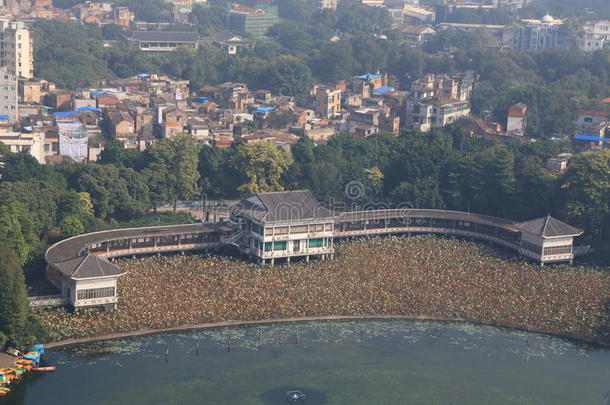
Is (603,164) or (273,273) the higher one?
(603,164)

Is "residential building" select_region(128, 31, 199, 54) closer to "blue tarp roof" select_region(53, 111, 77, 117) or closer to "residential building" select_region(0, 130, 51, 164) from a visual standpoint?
"blue tarp roof" select_region(53, 111, 77, 117)

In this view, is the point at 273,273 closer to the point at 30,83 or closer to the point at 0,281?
the point at 0,281

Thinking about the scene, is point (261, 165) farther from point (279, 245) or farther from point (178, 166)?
point (279, 245)

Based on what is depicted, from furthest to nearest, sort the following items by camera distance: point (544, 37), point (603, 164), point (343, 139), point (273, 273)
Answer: point (544, 37) < point (343, 139) < point (603, 164) < point (273, 273)

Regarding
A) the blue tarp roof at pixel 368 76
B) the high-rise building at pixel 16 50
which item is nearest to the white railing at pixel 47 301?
the high-rise building at pixel 16 50

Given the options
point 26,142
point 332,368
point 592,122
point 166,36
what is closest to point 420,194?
point 332,368

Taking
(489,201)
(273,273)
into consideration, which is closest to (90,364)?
(273,273)
